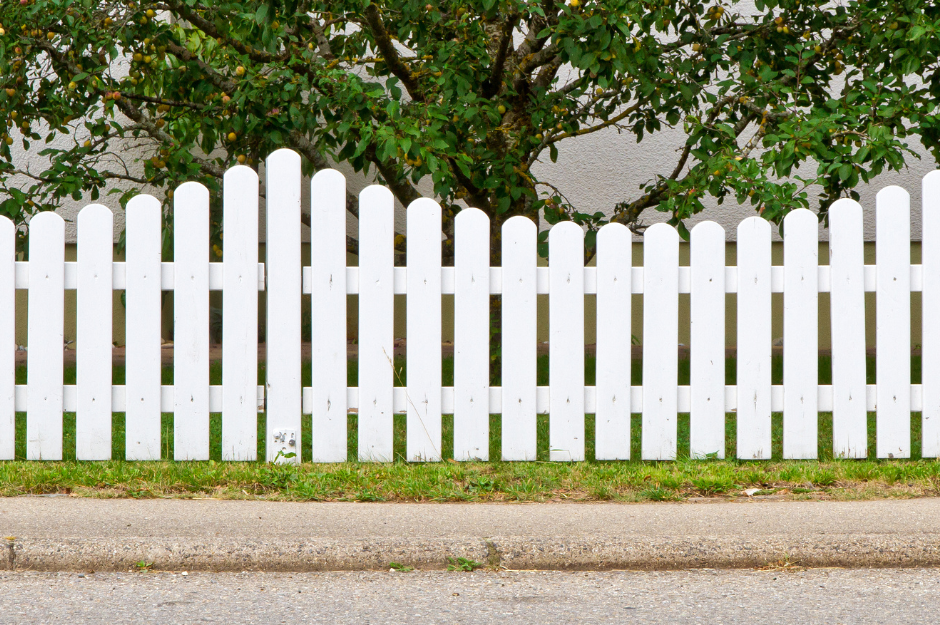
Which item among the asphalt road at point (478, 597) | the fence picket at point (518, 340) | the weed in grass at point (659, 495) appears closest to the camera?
the asphalt road at point (478, 597)

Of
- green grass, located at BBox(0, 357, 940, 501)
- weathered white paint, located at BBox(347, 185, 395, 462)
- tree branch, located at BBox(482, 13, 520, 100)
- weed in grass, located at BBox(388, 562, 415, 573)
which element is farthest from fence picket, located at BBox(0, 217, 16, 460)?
tree branch, located at BBox(482, 13, 520, 100)

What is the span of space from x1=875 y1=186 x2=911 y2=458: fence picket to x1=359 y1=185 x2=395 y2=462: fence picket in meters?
2.24

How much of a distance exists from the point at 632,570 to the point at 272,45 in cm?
369

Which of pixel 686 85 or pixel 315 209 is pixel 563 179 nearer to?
pixel 686 85

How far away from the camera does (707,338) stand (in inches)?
165

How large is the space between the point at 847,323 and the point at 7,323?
378cm

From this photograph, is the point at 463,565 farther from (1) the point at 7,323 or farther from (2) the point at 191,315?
(1) the point at 7,323

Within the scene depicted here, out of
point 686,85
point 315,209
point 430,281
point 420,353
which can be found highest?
point 686,85

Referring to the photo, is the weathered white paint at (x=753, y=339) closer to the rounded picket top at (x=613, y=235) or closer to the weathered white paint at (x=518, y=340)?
the rounded picket top at (x=613, y=235)

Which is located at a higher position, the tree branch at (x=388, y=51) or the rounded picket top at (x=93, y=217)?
the tree branch at (x=388, y=51)

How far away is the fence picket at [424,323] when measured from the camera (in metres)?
4.14

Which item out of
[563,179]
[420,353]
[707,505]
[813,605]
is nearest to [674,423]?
[707,505]

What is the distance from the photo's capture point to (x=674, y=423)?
4215mm

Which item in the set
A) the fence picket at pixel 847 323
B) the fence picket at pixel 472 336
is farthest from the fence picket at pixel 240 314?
the fence picket at pixel 847 323
